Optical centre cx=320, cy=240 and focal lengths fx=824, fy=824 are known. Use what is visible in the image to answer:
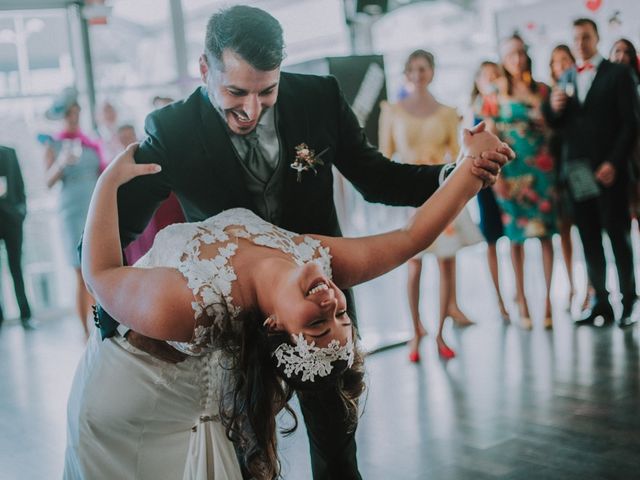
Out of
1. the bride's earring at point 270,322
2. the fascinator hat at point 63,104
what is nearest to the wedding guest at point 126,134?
the fascinator hat at point 63,104

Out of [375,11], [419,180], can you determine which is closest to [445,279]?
[375,11]

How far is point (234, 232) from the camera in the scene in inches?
70.0

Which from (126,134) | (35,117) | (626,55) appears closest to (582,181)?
(626,55)

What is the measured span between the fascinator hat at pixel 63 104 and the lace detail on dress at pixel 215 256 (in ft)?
14.6

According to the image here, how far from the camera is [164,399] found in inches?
70.6

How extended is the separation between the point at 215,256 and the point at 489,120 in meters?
3.52

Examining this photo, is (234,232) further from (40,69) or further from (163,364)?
(40,69)

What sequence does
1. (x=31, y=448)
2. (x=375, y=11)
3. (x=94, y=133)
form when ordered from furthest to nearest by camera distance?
(x=94, y=133)
(x=375, y=11)
(x=31, y=448)

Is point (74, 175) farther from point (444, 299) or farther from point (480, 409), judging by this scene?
point (480, 409)

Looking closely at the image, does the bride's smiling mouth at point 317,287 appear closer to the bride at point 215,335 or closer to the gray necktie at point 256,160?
the bride at point 215,335

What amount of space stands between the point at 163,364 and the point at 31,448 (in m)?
1.97

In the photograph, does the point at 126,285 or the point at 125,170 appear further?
the point at 125,170

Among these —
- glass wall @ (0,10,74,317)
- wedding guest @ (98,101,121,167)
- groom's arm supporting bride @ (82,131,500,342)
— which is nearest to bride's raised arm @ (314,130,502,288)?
groom's arm supporting bride @ (82,131,500,342)

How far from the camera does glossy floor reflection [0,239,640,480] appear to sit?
112 inches
